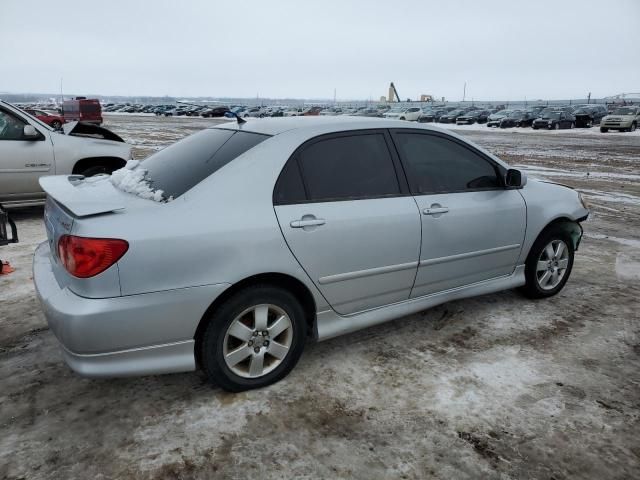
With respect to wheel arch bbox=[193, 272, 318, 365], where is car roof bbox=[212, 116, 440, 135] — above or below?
above

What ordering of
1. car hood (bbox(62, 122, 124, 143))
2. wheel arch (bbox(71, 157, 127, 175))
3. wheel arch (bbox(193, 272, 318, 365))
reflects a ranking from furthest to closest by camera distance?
car hood (bbox(62, 122, 124, 143))
wheel arch (bbox(71, 157, 127, 175))
wheel arch (bbox(193, 272, 318, 365))

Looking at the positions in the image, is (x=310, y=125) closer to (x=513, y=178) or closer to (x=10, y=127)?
(x=513, y=178)

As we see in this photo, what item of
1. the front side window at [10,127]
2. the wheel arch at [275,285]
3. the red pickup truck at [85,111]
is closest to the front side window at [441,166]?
the wheel arch at [275,285]

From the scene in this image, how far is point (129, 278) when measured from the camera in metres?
2.44

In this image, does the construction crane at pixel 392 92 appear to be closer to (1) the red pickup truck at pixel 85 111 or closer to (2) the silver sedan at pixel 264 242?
(1) the red pickup truck at pixel 85 111

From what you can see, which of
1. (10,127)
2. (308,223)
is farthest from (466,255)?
(10,127)

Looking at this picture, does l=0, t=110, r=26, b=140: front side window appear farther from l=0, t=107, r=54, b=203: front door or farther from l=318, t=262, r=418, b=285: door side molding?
l=318, t=262, r=418, b=285: door side molding

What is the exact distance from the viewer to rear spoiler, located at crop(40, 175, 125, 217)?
2562 millimetres

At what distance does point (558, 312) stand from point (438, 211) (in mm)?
1736

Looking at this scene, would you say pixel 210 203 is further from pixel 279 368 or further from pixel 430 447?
pixel 430 447

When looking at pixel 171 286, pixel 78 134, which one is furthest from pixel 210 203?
pixel 78 134

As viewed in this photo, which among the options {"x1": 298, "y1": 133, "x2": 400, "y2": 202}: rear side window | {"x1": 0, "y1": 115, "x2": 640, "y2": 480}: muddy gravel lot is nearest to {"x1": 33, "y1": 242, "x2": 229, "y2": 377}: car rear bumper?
{"x1": 0, "y1": 115, "x2": 640, "y2": 480}: muddy gravel lot

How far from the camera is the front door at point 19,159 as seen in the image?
657cm

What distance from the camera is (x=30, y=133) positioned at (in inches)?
261
